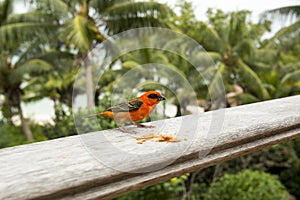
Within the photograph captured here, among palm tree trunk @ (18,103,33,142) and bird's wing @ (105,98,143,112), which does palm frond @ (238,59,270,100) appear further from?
bird's wing @ (105,98,143,112)

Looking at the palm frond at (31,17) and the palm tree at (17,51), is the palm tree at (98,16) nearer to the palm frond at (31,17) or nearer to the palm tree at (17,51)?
the palm frond at (31,17)

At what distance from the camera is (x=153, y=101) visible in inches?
20.3

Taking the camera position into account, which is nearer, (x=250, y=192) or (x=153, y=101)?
(x=153, y=101)

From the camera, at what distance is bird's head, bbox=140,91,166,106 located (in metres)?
0.51

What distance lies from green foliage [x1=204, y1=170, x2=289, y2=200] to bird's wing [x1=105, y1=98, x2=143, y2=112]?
3.27 m

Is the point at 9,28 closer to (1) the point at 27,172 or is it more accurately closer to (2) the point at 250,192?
(2) the point at 250,192

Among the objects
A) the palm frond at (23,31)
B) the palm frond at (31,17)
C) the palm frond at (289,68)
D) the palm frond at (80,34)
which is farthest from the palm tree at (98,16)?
the palm frond at (289,68)

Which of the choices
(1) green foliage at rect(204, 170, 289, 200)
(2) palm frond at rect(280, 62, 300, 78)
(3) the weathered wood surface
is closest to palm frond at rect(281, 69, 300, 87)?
(2) palm frond at rect(280, 62, 300, 78)

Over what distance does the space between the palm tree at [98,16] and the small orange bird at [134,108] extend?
4872mm

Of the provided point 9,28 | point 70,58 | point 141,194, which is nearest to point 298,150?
point 141,194

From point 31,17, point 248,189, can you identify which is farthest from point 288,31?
point 31,17

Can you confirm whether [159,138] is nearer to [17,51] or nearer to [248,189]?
[248,189]

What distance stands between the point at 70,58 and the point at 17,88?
5.26 ft

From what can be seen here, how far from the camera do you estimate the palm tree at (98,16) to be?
5.39 meters
